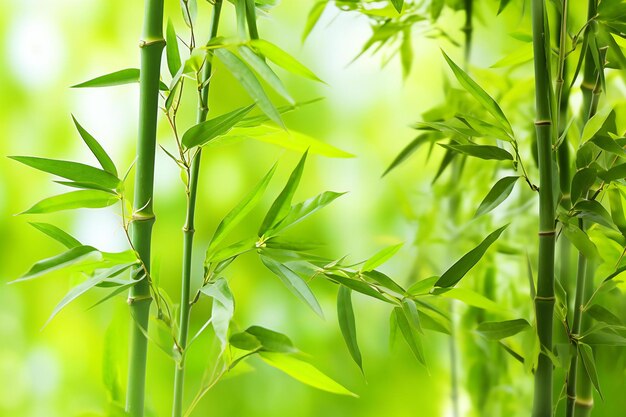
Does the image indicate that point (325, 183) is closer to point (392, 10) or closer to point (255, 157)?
point (255, 157)

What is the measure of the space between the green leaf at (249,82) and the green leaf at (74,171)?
5.3 inches

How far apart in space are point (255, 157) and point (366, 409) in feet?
1.55

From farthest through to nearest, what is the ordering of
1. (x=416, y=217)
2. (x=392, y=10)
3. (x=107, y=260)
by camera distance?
(x=416, y=217), (x=392, y=10), (x=107, y=260)

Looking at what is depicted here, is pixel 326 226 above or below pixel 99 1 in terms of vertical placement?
below

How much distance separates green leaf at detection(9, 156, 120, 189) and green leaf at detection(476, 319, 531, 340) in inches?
13.3

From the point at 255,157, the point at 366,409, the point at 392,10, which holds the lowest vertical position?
the point at 366,409

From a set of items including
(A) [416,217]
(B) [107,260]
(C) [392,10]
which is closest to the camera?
(B) [107,260]

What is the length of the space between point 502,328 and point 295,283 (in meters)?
0.20

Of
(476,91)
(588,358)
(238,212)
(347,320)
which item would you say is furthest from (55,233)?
(588,358)

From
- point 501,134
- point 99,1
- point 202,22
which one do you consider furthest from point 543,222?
point 99,1

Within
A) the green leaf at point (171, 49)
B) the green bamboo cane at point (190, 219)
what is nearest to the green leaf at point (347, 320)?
the green bamboo cane at point (190, 219)

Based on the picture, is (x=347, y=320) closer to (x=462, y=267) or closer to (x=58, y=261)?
(x=462, y=267)

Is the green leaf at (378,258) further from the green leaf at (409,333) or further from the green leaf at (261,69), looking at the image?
the green leaf at (261,69)

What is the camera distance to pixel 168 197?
47.3 inches
